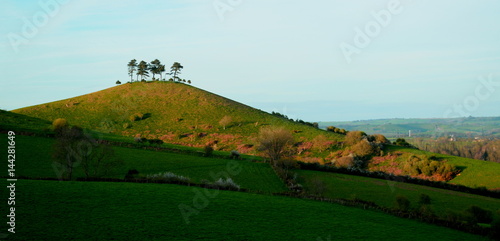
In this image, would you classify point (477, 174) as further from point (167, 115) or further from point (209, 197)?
point (167, 115)

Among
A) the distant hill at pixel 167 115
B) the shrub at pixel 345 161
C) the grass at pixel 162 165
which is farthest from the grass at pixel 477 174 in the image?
the grass at pixel 162 165

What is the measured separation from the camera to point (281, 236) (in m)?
18.8

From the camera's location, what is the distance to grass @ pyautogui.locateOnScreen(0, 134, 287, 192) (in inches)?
1523

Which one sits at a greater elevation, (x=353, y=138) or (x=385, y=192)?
(x=353, y=138)

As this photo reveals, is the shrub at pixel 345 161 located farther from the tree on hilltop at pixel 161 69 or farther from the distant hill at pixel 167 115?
the tree on hilltop at pixel 161 69

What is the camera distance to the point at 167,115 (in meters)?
104

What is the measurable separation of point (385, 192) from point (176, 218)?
31.6 meters

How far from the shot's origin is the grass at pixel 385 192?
130ft

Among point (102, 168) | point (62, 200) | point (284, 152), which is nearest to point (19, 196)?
point (62, 200)

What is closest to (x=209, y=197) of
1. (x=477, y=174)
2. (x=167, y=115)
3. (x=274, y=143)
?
(x=274, y=143)

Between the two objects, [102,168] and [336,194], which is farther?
[336,194]

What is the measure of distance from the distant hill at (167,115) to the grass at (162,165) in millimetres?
31964

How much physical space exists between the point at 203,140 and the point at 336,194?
173 feet

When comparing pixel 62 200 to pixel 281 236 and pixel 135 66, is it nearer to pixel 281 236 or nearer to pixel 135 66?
pixel 281 236
